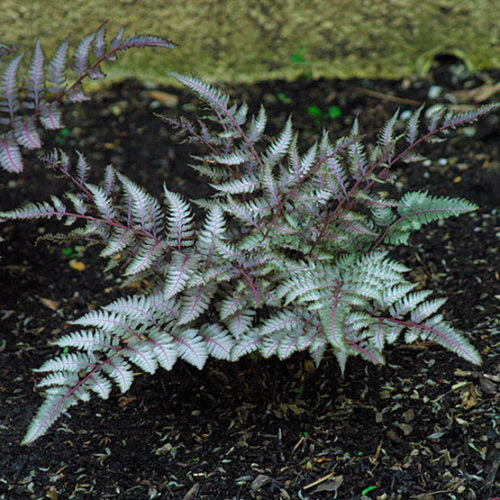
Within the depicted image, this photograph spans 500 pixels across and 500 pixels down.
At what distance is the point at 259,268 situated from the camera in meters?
2.02

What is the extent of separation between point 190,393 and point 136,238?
2.17ft

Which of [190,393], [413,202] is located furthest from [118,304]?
[413,202]

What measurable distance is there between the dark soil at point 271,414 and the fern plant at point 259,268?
1.01 ft

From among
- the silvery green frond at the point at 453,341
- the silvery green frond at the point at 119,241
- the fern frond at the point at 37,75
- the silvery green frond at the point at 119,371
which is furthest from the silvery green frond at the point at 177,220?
the silvery green frond at the point at 453,341

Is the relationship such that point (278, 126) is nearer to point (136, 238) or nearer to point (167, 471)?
point (136, 238)

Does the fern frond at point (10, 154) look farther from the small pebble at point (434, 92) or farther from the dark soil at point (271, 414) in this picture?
the small pebble at point (434, 92)

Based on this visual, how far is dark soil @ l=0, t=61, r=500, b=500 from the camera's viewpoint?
2.04 metres

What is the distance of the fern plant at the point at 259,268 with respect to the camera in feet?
6.23

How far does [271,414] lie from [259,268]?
587 millimetres

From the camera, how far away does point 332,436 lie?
2.17m

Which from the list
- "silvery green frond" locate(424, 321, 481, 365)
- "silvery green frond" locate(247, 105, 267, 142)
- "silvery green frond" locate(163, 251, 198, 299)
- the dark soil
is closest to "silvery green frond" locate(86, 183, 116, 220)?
"silvery green frond" locate(163, 251, 198, 299)

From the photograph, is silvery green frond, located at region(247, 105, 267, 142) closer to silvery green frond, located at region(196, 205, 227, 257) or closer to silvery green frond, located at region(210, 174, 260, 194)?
silvery green frond, located at region(210, 174, 260, 194)

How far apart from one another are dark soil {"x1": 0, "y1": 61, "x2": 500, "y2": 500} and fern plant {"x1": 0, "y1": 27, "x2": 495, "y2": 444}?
309 mm

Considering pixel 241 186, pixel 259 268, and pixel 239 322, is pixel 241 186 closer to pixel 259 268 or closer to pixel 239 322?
pixel 259 268
